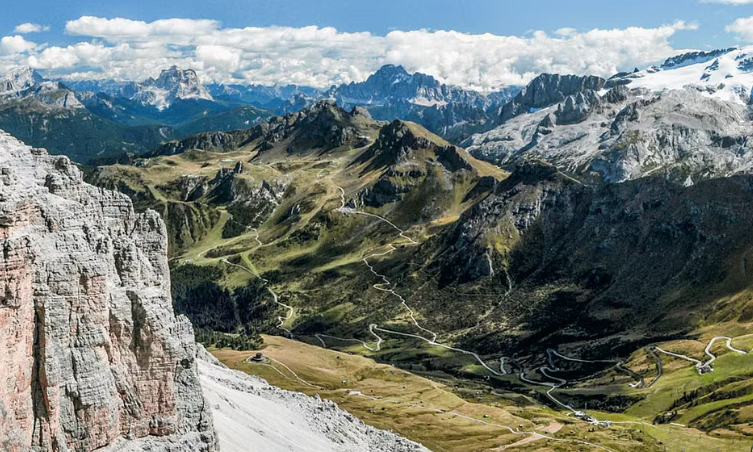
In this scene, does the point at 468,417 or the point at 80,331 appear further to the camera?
the point at 468,417

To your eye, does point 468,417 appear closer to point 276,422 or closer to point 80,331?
point 276,422

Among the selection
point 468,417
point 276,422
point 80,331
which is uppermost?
point 80,331

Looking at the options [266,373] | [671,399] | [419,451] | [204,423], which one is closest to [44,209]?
[204,423]

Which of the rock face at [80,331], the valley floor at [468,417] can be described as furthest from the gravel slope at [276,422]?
the valley floor at [468,417]

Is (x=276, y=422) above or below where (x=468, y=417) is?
above

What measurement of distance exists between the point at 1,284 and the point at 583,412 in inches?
6845

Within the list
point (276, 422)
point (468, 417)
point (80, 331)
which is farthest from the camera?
point (468, 417)

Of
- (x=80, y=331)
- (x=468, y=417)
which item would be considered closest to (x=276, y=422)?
(x=80, y=331)

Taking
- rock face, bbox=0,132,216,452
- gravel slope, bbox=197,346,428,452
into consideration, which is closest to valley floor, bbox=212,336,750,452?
gravel slope, bbox=197,346,428,452

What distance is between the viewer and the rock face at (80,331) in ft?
136

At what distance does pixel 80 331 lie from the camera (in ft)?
148

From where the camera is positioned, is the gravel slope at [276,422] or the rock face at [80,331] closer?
the rock face at [80,331]

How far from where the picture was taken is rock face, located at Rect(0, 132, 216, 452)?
4134cm

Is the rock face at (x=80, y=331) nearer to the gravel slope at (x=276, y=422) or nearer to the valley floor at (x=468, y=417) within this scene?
the gravel slope at (x=276, y=422)
